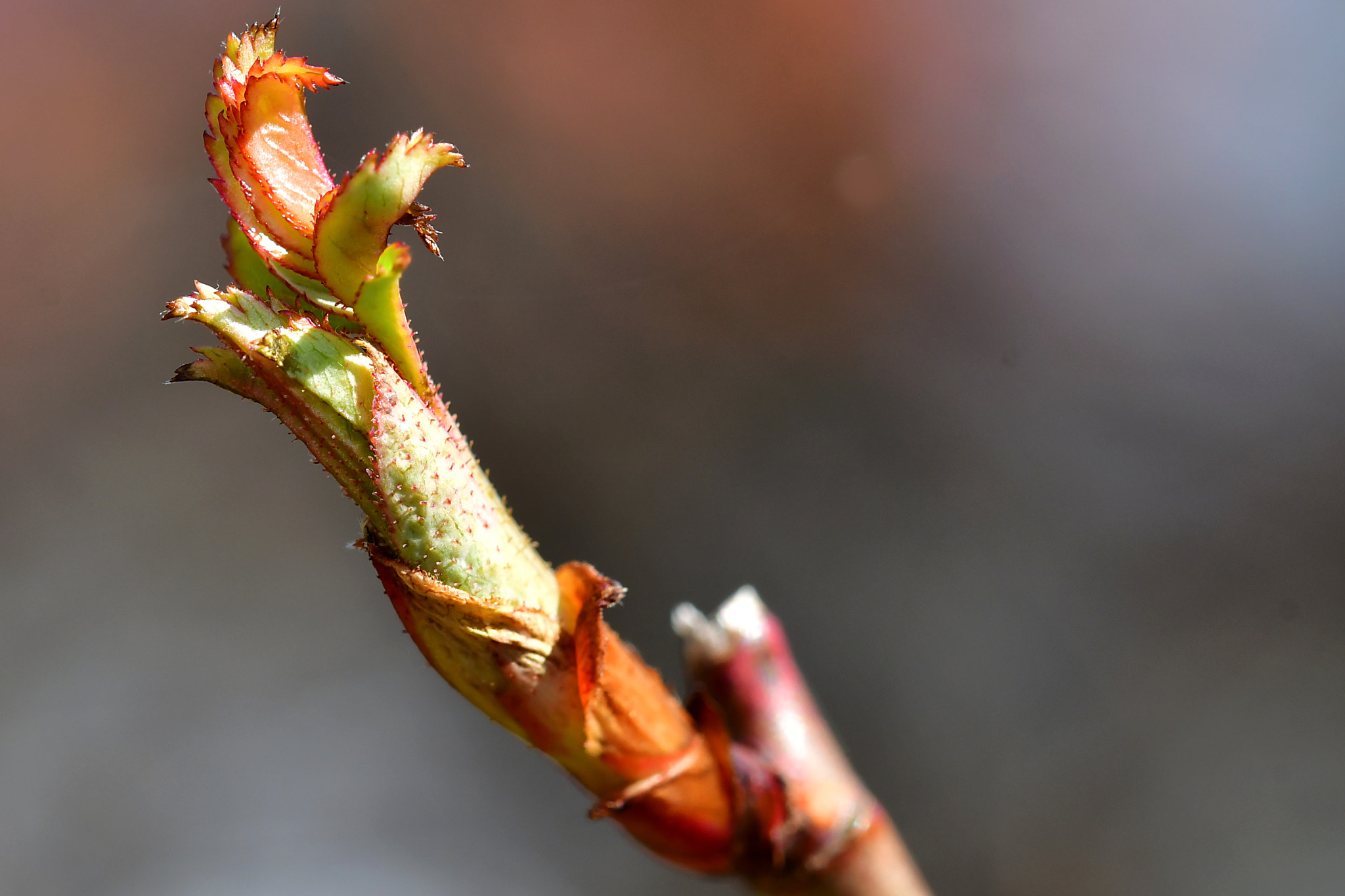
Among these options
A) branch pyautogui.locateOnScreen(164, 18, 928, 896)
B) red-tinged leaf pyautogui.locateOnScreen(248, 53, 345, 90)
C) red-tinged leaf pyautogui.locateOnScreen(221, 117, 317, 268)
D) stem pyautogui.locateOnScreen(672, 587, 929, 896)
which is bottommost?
stem pyautogui.locateOnScreen(672, 587, 929, 896)

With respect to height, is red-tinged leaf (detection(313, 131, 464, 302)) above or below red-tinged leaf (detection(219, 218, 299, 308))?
below

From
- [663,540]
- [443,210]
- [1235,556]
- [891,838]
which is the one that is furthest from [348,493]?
[1235,556]

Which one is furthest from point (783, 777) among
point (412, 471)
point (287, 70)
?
point (287, 70)

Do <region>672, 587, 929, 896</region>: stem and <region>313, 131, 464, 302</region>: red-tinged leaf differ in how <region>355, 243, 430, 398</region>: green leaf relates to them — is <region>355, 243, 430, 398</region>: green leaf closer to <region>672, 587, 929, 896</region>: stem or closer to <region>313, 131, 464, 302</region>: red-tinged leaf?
<region>313, 131, 464, 302</region>: red-tinged leaf

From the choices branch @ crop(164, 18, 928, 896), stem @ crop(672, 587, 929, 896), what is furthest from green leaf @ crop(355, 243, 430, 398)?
stem @ crop(672, 587, 929, 896)

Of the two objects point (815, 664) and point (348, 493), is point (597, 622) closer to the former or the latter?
point (348, 493)

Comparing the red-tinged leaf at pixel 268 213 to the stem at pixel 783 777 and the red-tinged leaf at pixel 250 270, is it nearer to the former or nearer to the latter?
the red-tinged leaf at pixel 250 270
